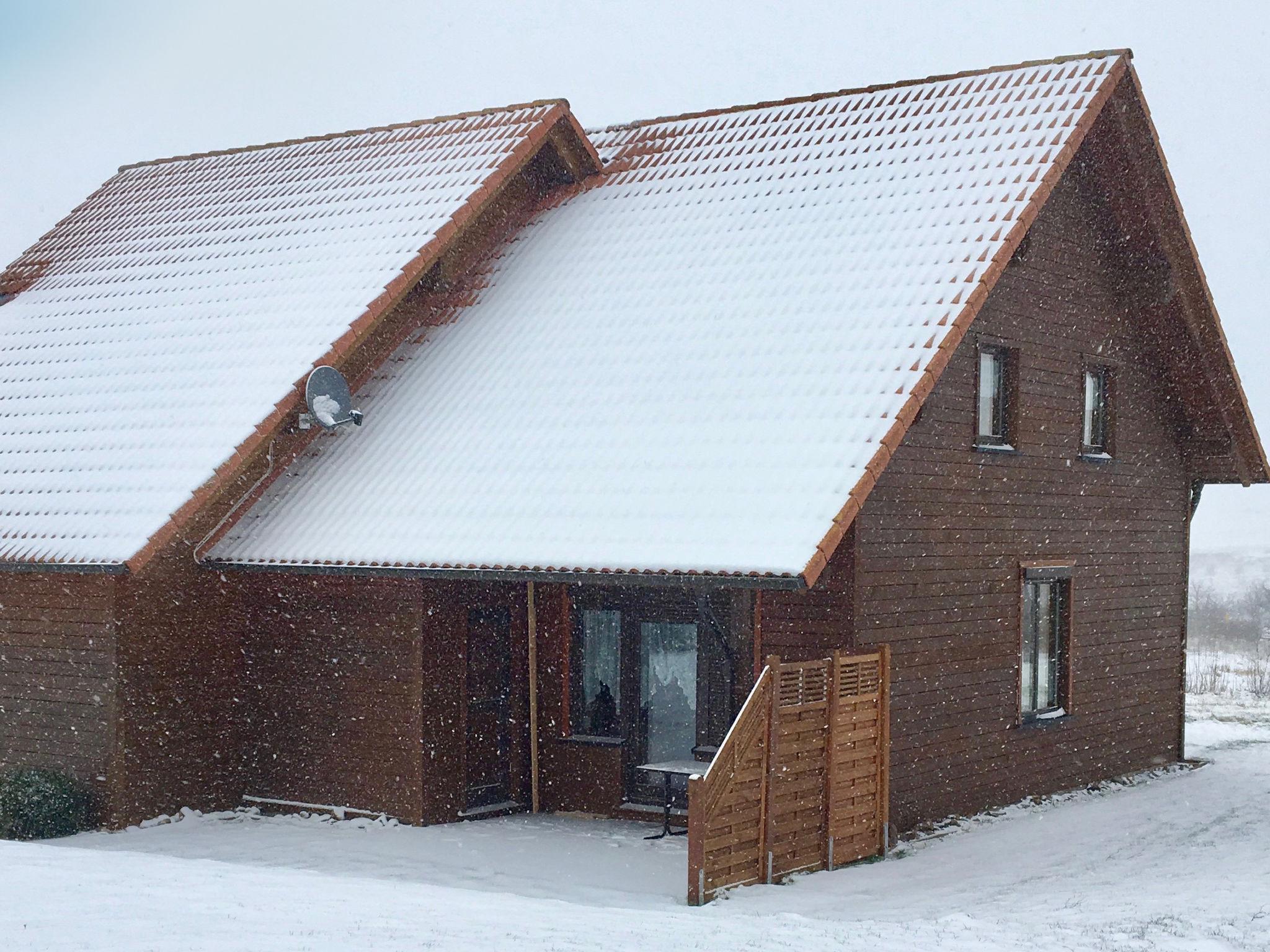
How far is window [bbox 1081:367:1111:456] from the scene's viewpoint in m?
17.8

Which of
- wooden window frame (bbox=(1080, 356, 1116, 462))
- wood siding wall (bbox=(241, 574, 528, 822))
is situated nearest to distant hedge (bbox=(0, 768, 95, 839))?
wood siding wall (bbox=(241, 574, 528, 822))

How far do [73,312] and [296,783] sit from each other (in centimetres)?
650

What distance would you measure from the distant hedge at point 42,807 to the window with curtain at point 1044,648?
8677mm

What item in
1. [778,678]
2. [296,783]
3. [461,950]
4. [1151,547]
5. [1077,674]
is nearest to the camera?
[461,950]

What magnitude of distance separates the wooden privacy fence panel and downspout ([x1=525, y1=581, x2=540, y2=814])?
142 inches

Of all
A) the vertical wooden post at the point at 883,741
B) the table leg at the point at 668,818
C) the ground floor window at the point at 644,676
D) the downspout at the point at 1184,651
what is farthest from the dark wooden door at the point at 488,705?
the downspout at the point at 1184,651

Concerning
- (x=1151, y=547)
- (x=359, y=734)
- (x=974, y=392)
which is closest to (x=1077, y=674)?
(x=1151, y=547)

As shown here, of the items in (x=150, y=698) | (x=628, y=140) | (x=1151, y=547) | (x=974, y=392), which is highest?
(x=628, y=140)

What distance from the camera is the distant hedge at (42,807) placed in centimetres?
1446

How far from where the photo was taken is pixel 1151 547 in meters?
18.7

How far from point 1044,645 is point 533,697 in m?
5.14

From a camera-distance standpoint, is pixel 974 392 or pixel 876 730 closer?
pixel 876 730

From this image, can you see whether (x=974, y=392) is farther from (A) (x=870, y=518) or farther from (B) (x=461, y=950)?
(B) (x=461, y=950)

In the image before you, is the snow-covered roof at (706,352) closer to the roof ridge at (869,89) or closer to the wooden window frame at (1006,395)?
the roof ridge at (869,89)
